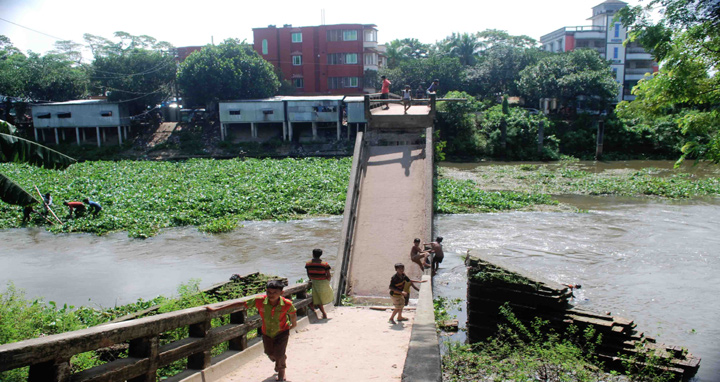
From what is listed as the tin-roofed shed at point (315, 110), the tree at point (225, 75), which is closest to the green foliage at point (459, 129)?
the tin-roofed shed at point (315, 110)

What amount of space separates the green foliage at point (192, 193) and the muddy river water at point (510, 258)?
3.35 ft

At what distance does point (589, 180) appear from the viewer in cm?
3092

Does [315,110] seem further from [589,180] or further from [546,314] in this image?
[546,314]

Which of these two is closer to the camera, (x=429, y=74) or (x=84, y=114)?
(x=84, y=114)

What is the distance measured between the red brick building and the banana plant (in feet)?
140

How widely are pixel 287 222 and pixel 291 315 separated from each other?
54.2ft

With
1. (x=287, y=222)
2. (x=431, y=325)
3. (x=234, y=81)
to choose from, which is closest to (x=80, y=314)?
(x=431, y=325)

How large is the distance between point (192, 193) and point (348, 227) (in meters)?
15.1

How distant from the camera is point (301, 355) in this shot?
636cm

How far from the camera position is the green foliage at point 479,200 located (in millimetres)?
23656

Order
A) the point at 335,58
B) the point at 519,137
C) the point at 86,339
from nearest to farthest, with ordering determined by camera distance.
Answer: the point at 86,339 < the point at 519,137 < the point at 335,58

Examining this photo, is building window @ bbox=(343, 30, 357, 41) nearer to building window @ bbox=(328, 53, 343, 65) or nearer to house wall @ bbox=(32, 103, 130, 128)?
building window @ bbox=(328, 53, 343, 65)

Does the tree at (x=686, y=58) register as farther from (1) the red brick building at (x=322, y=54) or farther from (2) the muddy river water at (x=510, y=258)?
(1) the red brick building at (x=322, y=54)

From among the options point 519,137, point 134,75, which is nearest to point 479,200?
point 519,137
